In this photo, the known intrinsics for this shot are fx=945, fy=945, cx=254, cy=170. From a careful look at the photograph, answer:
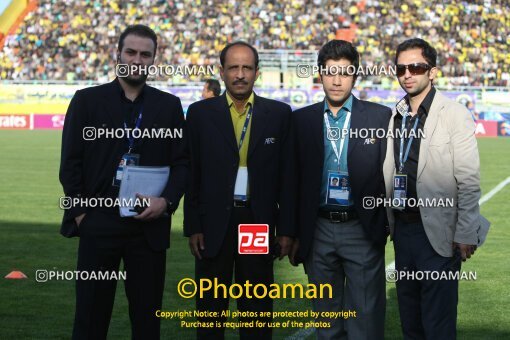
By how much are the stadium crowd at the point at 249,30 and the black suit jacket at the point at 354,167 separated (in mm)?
37884

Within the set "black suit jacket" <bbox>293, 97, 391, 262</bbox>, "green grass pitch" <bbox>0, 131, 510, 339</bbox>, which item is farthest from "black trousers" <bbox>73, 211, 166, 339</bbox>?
"green grass pitch" <bbox>0, 131, 510, 339</bbox>

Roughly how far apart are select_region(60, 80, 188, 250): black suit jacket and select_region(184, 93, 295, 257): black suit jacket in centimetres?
30

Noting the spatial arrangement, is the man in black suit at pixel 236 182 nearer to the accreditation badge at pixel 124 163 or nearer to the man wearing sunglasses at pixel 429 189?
the accreditation badge at pixel 124 163

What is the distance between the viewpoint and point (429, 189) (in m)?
5.64

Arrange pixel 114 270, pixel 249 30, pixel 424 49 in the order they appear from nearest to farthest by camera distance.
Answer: pixel 114 270
pixel 424 49
pixel 249 30

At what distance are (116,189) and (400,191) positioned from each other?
5.59 feet

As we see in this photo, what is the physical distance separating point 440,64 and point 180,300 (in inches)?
1451

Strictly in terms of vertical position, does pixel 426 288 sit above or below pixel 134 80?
below

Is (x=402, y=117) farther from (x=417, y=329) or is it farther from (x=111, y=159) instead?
(x=111, y=159)

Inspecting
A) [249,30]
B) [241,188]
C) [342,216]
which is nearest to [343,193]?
[342,216]

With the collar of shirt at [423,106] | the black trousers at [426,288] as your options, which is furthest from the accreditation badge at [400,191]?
the collar of shirt at [423,106]

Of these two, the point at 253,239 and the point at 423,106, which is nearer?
the point at 423,106

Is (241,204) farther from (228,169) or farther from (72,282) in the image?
(72,282)

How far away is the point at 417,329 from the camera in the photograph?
231 inches
